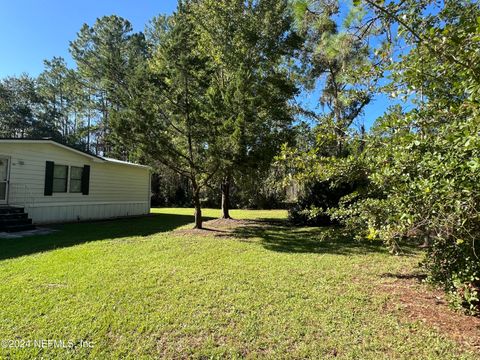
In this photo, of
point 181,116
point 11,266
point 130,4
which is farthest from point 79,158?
point 11,266

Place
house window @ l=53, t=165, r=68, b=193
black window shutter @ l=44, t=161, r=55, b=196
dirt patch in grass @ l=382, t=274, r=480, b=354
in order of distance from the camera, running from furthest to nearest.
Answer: house window @ l=53, t=165, r=68, b=193 < black window shutter @ l=44, t=161, r=55, b=196 < dirt patch in grass @ l=382, t=274, r=480, b=354

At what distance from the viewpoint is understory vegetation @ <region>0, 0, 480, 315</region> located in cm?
241


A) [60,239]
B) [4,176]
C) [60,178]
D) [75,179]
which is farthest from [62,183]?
[60,239]

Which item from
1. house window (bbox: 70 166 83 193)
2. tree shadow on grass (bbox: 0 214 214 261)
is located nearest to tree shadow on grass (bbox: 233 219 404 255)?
tree shadow on grass (bbox: 0 214 214 261)

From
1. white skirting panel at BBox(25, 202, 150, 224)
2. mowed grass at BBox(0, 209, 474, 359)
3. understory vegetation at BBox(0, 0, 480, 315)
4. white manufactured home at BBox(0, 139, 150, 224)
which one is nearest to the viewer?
understory vegetation at BBox(0, 0, 480, 315)

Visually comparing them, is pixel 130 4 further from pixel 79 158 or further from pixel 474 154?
pixel 474 154

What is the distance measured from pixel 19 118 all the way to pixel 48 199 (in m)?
27.9

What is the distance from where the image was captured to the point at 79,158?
1237cm

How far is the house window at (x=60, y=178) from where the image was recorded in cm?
1146

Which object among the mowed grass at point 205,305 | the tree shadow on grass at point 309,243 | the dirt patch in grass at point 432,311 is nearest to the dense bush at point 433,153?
the dirt patch in grass at point 432,311

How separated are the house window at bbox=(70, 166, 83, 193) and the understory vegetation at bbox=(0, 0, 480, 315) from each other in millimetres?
2116

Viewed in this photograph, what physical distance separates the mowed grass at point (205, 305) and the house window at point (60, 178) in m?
5.00

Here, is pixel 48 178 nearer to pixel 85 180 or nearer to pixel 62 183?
pixel 62 183

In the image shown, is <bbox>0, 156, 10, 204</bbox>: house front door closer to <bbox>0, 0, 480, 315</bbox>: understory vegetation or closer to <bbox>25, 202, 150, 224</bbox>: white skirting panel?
<bbox>25, 202, 150, 224</bbox>: white skirting panel
